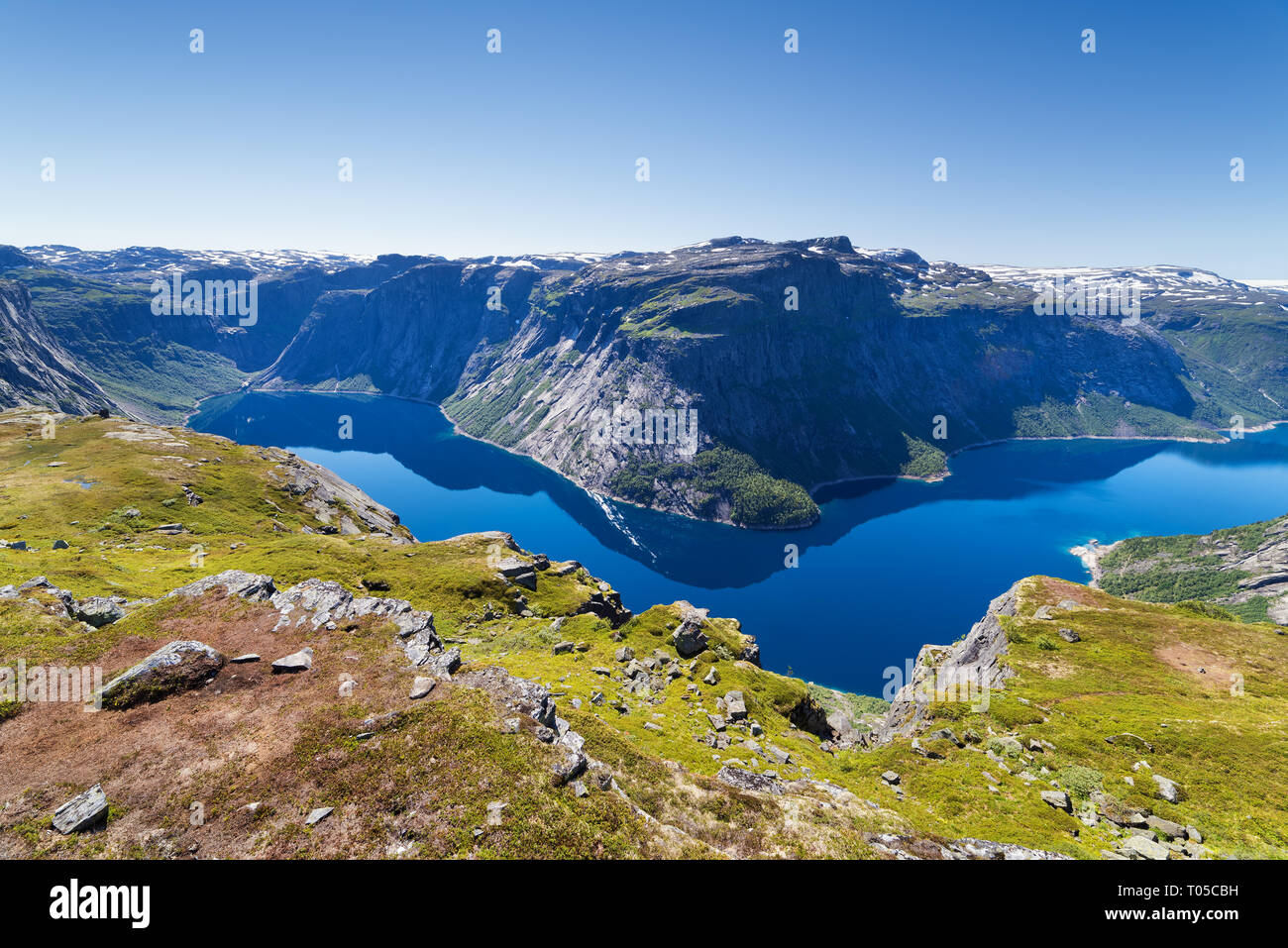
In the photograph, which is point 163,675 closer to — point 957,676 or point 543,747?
point 543,747

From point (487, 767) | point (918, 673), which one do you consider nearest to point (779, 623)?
point (918, 673)

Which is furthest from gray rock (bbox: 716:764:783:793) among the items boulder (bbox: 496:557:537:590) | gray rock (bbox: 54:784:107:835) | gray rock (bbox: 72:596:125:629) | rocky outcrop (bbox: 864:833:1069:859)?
gray rock (bbox: 72:596:125:629)

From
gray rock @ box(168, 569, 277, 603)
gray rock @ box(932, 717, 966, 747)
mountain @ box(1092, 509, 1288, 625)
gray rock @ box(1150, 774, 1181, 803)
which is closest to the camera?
gray rock @ box(1150, 774, 1181, 803)

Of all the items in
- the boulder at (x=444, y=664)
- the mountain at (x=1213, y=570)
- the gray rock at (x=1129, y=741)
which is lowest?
the mountain at (x=1213, y=570)

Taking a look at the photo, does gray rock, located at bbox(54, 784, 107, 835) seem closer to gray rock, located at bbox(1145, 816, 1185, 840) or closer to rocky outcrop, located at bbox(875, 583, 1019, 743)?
gray rock, located at bbox(1145, 816, 1185, 840)

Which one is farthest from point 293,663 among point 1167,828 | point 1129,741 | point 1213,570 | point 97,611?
point 1213,570

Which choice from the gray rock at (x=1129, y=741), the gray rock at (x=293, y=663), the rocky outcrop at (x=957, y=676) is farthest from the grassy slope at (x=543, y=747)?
the rocky outcrop at (x=957, y=676)

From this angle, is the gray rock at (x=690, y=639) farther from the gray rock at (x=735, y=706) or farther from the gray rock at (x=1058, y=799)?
the gray rock at (x=1058, y=799)
